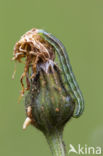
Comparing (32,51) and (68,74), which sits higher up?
(32,51)

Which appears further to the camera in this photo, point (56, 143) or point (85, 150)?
point (85, 150)

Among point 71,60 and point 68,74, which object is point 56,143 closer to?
point 68,74

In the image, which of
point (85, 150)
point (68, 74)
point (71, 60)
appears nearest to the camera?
point (68, 74)

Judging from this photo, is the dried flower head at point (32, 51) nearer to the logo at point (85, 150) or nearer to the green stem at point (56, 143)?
the green stem at point (56, 143)

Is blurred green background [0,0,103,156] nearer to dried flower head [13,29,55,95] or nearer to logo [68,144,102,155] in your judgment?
logo [68,144,102,155]

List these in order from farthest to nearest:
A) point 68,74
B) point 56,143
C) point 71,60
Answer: point 71,60 < point 68,74 < point 56,143

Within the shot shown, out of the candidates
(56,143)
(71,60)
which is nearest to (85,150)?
(71,60)

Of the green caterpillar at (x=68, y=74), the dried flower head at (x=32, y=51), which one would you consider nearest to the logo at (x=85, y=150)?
the green caterpillar at (x=68, y=74)

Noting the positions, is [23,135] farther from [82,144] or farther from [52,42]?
A: [52,42]
